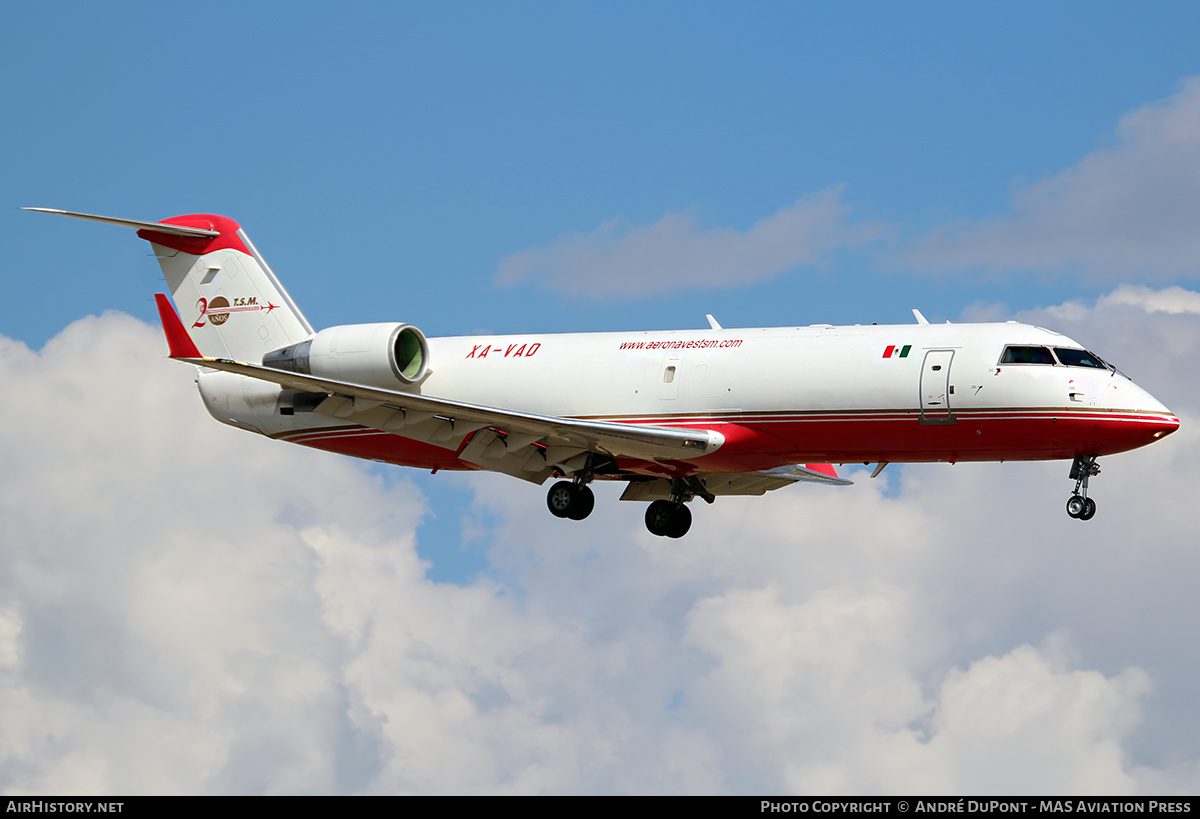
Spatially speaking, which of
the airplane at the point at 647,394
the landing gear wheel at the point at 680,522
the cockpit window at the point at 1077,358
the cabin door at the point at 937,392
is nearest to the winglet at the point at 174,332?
the airplane at the point at 647,394

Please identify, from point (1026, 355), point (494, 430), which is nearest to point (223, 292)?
point (494, 430)

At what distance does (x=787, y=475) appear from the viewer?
3722 cm

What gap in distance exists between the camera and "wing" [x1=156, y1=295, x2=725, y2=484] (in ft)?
108

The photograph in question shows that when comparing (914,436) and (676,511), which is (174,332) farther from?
(914,436)

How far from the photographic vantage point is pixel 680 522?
37938 mm

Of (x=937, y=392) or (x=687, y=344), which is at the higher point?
(x=687, y=344)

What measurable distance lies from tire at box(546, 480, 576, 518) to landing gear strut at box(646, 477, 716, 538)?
3.30m

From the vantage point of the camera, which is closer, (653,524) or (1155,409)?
(1155,409)

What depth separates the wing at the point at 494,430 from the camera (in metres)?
32.9

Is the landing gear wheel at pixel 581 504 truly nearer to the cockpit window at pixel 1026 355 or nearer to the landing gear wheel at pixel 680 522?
the landing gear wheel at pixel 680 522

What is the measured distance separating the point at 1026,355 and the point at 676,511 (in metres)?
9.73
